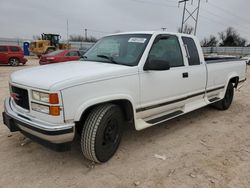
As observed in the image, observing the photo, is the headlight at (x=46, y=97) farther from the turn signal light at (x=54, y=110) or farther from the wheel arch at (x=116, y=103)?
the wheel arch at (x=116, y=103)

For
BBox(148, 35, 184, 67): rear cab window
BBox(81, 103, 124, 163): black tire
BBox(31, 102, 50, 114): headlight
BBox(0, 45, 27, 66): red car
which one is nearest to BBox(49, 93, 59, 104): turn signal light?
BBox(31, 102, 50, 114): headlight

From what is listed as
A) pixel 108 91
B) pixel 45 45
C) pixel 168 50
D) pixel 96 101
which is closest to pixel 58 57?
pixel 168 50

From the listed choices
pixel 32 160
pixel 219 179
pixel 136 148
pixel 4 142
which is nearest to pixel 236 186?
pixel 219 179

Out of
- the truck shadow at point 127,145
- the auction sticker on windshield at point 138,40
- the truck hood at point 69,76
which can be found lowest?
the truck shadow at point 127,145

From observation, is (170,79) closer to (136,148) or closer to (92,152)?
(136,148)

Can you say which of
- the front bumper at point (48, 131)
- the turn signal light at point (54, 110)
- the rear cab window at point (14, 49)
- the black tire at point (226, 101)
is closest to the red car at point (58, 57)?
the rear cab window at point (14, 49)

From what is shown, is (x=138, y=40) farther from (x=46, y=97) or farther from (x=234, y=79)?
(x=234, y=79)

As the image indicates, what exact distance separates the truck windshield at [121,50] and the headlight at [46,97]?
4.13ft

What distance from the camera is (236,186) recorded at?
8.76 ft

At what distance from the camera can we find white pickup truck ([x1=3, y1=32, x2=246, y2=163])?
8.44 feet

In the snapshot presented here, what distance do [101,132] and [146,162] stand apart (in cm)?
82

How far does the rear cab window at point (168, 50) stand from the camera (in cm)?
369

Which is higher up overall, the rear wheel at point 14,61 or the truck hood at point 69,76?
the truck hood at point 69,76

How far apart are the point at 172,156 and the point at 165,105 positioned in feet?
2.94
